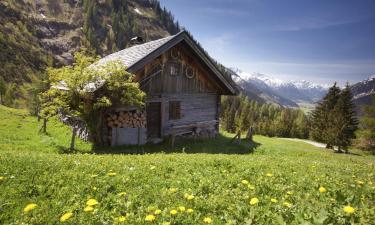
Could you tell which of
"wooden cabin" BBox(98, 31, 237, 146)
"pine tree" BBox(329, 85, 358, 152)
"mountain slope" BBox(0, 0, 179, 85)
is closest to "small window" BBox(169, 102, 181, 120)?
"wooden cabin" BBox(98, 31, 237, 146)

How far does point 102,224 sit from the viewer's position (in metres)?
4.74

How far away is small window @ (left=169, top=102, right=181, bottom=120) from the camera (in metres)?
23.6

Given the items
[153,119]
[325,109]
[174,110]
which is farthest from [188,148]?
[325,109]

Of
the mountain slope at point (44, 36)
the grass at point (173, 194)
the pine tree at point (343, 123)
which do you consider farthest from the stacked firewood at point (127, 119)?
the mountain slope at point (44, 36)

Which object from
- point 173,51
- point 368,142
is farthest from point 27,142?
point 368,142

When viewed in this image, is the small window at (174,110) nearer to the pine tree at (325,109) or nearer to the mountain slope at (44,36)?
the pine tree at (325,109)

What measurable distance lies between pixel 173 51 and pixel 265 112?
156 m

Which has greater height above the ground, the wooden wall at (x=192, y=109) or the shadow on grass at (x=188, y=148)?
the wooden wall at (x=192, y=109)

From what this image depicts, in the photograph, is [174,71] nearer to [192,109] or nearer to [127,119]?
[192,109]

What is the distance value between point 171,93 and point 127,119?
515 centimetres

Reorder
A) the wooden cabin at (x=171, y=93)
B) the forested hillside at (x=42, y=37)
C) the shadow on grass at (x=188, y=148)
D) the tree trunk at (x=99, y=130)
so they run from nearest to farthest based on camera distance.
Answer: the tree trunk at (x=99, y=130), the shadow on grass at (x=188, y=148), the wooden cabin at (x=171, y=93), the forested hillside at (x=42, y=37)

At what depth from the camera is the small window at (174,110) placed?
23.6m

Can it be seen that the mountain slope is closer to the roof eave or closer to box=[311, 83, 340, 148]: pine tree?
the roof eave

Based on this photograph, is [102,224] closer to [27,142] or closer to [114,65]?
[114,65]
